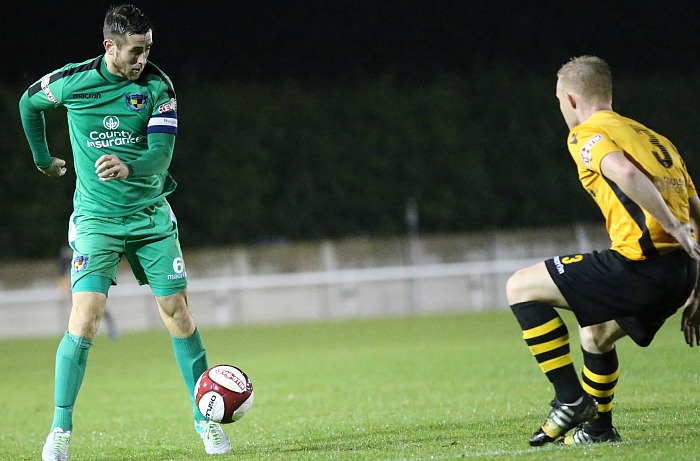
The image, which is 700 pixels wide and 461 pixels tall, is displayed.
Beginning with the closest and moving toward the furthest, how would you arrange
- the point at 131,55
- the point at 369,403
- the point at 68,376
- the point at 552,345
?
the point at 552,345
the point at 68,376
the point at 131,55
the point at 369,403

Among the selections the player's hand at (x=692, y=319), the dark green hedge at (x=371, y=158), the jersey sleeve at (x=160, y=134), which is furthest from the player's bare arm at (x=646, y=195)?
the dark green hedge at (x=371, y=158)

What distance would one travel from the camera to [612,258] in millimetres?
5492

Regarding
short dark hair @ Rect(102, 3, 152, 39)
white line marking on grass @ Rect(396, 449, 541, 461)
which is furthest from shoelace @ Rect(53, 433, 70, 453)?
short dark hair @ Rect(102, 3, 152, 39)

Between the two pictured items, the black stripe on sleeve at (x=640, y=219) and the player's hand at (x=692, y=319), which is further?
the player's hand at (x=692, y=319)

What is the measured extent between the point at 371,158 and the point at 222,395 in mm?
26210

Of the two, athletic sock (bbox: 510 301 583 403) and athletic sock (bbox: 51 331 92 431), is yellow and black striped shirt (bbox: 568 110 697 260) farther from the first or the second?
athletic sock (bbox: 51 331 92 431)

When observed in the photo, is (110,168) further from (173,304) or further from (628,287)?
(628,287)

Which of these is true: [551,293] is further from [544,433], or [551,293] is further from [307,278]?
[307,278]

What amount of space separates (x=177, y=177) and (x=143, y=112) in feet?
82.3

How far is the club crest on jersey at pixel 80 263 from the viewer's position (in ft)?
20.9

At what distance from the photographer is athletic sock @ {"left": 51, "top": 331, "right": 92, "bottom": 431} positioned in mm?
6156

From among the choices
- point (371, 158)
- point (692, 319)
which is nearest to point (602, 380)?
point (692, 319)

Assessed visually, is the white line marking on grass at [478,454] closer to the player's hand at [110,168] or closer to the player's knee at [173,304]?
the player's knee at [173,304]

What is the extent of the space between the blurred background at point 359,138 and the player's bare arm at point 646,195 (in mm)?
23395
